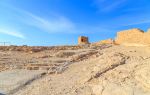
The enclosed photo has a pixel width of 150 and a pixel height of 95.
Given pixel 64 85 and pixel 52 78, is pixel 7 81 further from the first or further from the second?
pixel 64 85

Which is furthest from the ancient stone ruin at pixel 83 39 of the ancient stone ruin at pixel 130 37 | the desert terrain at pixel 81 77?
the desert terrain at pixel 81 77

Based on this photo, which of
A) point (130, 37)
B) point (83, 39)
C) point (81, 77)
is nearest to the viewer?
point (81, 77)

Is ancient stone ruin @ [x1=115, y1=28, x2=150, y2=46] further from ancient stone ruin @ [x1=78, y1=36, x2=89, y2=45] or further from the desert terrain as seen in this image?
ancient stone ruin @ [x1=78, y1=36, x2=89, y2=45]

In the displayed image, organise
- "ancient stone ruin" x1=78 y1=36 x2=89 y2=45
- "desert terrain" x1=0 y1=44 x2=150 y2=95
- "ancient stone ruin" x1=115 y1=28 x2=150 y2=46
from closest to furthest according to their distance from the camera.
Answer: "desert terrain" x1=0 y1=44 x2=150 y2=95 → "ancient stone ruin" x1=115 y1=28 x2=150 y2=46 → "ancient stone ruin" x1=78 y1=36 x2=89 y2=45

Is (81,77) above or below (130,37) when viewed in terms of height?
below

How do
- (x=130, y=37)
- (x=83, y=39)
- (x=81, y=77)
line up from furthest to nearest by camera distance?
(x=83, y=39)
(x=130, y=37)
(x=81, y=77)

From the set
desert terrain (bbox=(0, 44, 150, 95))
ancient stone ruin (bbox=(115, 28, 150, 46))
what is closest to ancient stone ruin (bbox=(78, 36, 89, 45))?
ancient stone ruin (bbox=(115, 28, 150, 46))

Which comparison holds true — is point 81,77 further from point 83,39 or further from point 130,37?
point 83,39

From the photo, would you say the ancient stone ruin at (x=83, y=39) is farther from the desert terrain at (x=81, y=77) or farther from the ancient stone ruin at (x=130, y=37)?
the desert terrain at (x=81, y=77)

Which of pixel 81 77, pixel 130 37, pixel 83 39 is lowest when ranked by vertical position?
pixel 81 77

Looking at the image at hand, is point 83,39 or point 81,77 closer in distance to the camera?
point 81,77

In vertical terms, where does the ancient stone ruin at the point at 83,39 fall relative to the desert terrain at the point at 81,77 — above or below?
above

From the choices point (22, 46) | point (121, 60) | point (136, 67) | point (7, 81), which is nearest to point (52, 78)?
point (7, 81)

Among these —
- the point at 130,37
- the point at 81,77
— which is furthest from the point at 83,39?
the point at 81,77
